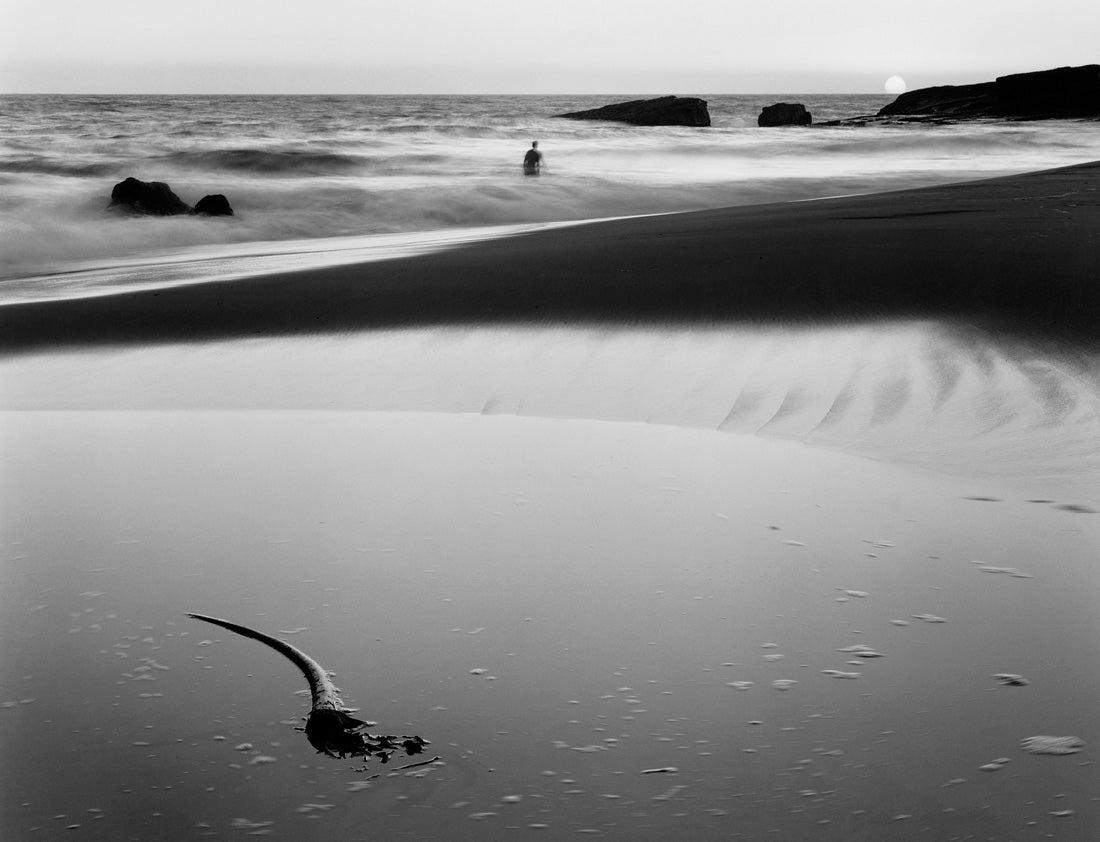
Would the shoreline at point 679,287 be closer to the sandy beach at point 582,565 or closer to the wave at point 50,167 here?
the sandy beach at point 582,565

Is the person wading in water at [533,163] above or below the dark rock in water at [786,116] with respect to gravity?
below

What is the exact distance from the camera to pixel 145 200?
11.2m

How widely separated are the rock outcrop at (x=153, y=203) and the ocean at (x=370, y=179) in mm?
221

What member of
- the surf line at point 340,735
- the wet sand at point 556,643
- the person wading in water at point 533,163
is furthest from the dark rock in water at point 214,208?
the surf line at point 340,735

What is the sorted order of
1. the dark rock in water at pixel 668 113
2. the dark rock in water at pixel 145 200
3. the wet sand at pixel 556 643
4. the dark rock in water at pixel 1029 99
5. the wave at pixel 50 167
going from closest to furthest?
the wet sand at pixel 556 643
the dark rock in water at pixel 145 200
the wave at pixel 50 167
the dark rock in water at pixel 1029 99
the dark rock in water at pixel 668 113

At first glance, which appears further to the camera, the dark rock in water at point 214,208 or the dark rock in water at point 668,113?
the dark rock in water at point 668,113

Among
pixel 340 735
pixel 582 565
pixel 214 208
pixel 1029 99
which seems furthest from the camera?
pixel 1029 99

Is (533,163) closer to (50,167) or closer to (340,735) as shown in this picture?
(50,167)

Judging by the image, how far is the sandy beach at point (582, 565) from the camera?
142 cm

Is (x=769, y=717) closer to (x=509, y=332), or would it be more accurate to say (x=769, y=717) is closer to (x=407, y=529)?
(x=407, y=529)

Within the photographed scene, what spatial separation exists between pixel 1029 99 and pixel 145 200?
100 feet

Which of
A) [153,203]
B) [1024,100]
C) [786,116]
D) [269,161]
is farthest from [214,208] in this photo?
[1024,100]

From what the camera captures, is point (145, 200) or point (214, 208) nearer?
point (145, 200)

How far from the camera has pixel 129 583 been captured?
211 centimetres
